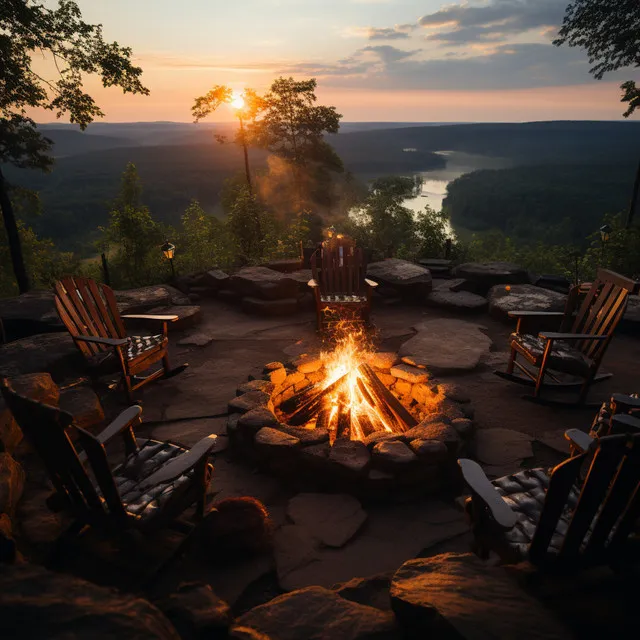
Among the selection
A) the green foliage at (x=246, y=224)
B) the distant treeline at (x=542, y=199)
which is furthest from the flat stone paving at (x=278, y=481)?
the distant treeline at (x=542, y=199)

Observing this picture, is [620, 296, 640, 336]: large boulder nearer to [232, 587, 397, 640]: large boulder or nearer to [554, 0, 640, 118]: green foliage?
[232, 587, 397, 640]: large boulder

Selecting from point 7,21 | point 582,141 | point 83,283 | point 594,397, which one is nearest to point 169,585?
point 83,283

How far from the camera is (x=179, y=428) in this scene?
10.7 feet

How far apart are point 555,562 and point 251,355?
3482 millimetres

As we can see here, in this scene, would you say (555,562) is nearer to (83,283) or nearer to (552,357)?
(552,357)

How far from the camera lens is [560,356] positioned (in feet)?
11.3

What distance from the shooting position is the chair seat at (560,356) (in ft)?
11.2

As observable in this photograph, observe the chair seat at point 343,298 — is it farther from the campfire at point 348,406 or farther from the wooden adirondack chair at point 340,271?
the campfire at point 348,406

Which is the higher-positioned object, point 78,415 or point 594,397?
point 78,415

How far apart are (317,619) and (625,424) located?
1465 mm

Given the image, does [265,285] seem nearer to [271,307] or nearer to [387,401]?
[271,307]

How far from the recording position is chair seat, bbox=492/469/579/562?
166 cm

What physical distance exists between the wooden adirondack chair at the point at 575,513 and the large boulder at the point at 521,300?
370 centimetres

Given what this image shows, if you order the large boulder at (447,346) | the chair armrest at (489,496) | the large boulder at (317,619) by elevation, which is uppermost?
Answer: the chair armrest at (489,496)
